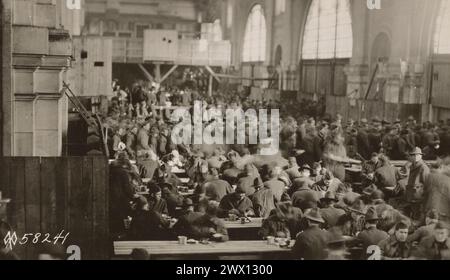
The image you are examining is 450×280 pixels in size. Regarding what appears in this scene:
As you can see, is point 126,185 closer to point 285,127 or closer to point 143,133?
point 143,133

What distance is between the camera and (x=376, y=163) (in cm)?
1405

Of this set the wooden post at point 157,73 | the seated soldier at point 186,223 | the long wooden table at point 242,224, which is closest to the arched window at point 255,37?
the wooden post at point 157,73

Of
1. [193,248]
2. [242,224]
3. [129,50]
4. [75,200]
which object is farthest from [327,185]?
[129,50]

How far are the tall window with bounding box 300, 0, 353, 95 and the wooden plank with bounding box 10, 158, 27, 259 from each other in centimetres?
2423

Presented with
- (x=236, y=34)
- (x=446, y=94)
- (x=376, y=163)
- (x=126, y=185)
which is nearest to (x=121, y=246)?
(x=126, y=185)

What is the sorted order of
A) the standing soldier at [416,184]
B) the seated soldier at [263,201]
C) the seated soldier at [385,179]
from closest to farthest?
the seated soldier at [263,201] < the standing soldier at [416,184] < the seated soldier at [385,179]

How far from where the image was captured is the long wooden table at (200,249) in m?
8.48

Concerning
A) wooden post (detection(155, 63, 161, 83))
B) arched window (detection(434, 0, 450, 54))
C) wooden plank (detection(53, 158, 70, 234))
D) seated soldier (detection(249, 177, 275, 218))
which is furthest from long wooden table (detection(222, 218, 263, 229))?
wooden post (detection(155, 63, 161, 83))

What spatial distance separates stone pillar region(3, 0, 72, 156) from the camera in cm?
1063

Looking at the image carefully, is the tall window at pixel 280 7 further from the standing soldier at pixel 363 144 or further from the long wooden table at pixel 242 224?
the long wooden table at pixel 242 224

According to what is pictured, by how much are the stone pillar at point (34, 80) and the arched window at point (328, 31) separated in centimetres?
2194

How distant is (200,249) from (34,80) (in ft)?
15.7

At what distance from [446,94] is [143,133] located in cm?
1292

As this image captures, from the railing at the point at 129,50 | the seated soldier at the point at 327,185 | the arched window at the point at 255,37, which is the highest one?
the arched window at the point at 255,37
